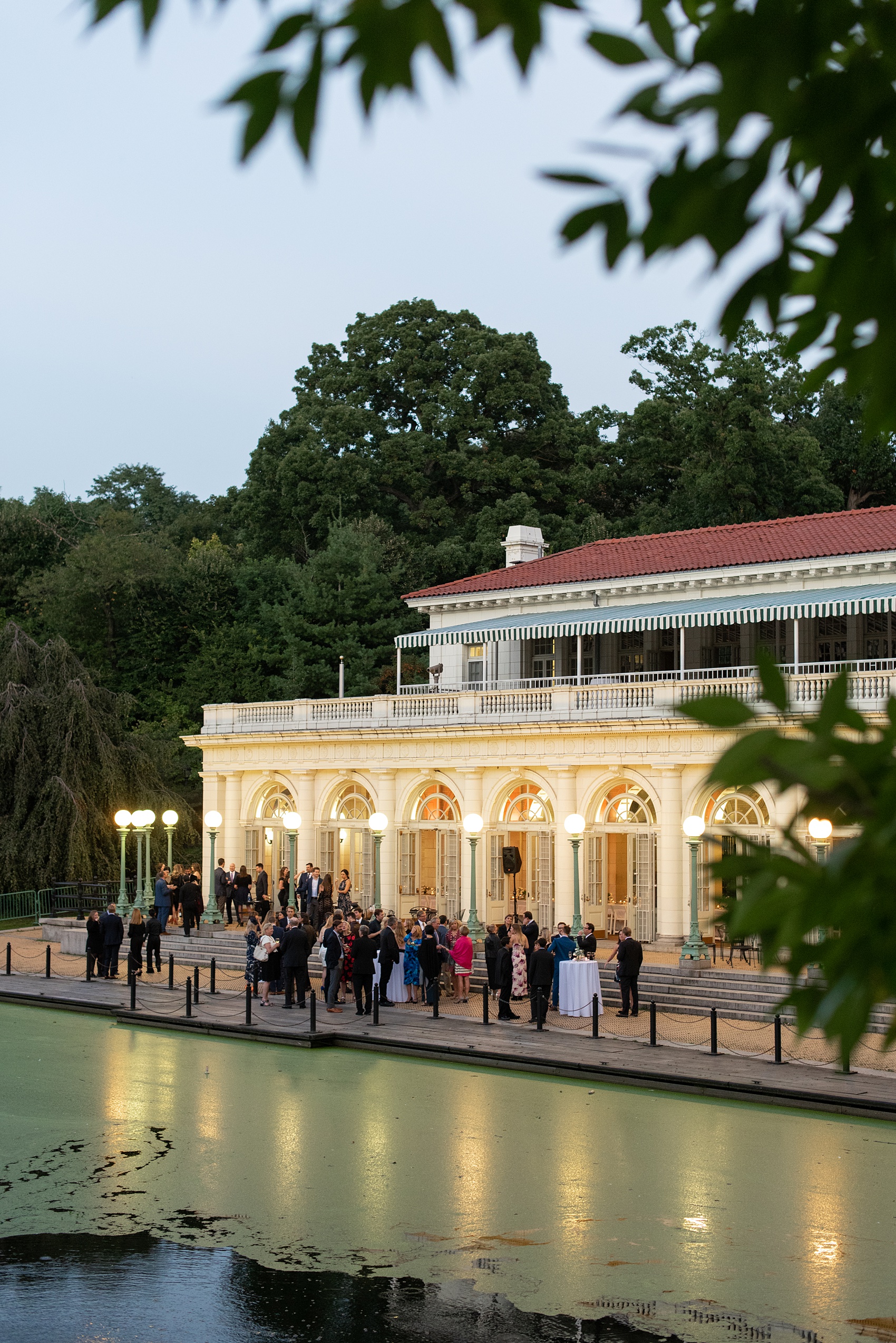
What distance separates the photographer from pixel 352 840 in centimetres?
3812

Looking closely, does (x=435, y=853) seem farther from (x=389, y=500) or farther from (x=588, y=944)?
(x=389, y=500)

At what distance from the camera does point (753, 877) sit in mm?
2598

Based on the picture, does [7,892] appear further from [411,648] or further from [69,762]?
→ [411,648]

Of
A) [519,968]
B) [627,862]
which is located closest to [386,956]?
[519,968]

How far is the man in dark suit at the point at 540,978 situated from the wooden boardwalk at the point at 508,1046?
Result: 316 mm

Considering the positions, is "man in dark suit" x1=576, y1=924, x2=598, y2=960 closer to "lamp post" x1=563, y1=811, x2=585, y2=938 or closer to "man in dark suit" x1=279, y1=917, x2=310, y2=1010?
"lamp post" x1=563, y1=811, x2=585, y2=938

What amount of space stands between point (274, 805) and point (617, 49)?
38.3 metres

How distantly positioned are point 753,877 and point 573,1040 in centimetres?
2045

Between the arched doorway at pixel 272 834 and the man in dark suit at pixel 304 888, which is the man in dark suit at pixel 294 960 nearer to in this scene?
the man in dark suit at pixel 304 888

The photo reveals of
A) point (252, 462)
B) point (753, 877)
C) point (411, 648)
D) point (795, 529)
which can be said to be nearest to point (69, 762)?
point (411, 648)

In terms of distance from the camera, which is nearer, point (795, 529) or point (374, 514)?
point (795, 529)

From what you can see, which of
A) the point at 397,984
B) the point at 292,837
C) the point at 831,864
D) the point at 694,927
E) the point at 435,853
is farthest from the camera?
the point at 435,853

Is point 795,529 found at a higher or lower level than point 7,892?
higher

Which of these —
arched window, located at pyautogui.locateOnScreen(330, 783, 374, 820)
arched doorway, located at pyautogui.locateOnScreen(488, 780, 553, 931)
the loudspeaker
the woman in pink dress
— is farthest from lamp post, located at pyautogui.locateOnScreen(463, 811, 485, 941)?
arched window, located at pyautogui.locateOnScreen(330, 783, 374, 820)
